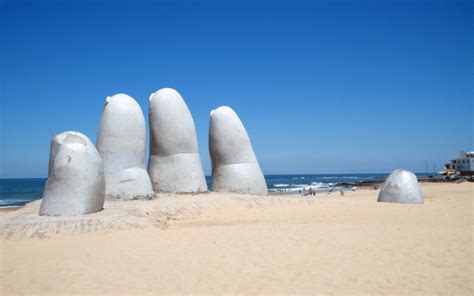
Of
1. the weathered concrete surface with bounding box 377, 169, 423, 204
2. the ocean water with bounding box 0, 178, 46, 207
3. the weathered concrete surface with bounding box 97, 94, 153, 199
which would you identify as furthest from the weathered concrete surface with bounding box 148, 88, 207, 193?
the ocean water with bounding box 0, 178, 46, 207

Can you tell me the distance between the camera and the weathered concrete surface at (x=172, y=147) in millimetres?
14844

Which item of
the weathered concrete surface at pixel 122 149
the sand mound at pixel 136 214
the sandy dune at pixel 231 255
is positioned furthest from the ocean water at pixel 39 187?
the sandy dune at pixel 231 255

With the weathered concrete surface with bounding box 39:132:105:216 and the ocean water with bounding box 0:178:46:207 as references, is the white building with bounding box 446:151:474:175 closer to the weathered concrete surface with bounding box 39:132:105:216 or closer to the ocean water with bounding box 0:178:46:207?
the ocean water with bounding box 0:178:46:207

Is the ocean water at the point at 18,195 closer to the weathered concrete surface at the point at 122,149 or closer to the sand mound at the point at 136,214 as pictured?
the weathered concrete surface at the point at 122,149

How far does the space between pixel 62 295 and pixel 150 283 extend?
1078 millimetres

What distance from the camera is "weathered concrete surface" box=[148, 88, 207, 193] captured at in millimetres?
14844

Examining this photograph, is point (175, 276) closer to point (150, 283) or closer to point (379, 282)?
point (150, 283)

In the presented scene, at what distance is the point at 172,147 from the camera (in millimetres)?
14859

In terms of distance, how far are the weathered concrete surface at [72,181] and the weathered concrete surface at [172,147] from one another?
476 cm

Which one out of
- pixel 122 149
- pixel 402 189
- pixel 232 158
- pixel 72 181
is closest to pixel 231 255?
pixel 72 181

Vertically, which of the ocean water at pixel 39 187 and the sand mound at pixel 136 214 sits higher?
the sand mound at pixel 136 214

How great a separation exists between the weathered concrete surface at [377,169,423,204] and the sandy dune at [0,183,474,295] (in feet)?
12.2

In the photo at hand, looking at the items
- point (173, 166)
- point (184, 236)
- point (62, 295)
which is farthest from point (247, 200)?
point (62, 295)

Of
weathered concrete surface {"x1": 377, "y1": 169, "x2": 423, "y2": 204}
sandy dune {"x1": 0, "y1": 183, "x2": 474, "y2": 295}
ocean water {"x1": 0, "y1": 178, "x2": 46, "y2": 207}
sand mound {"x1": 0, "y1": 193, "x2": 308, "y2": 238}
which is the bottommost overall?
ocean water {"x1": 0, "y1": 178, "x2": 46, "y2": 207}
